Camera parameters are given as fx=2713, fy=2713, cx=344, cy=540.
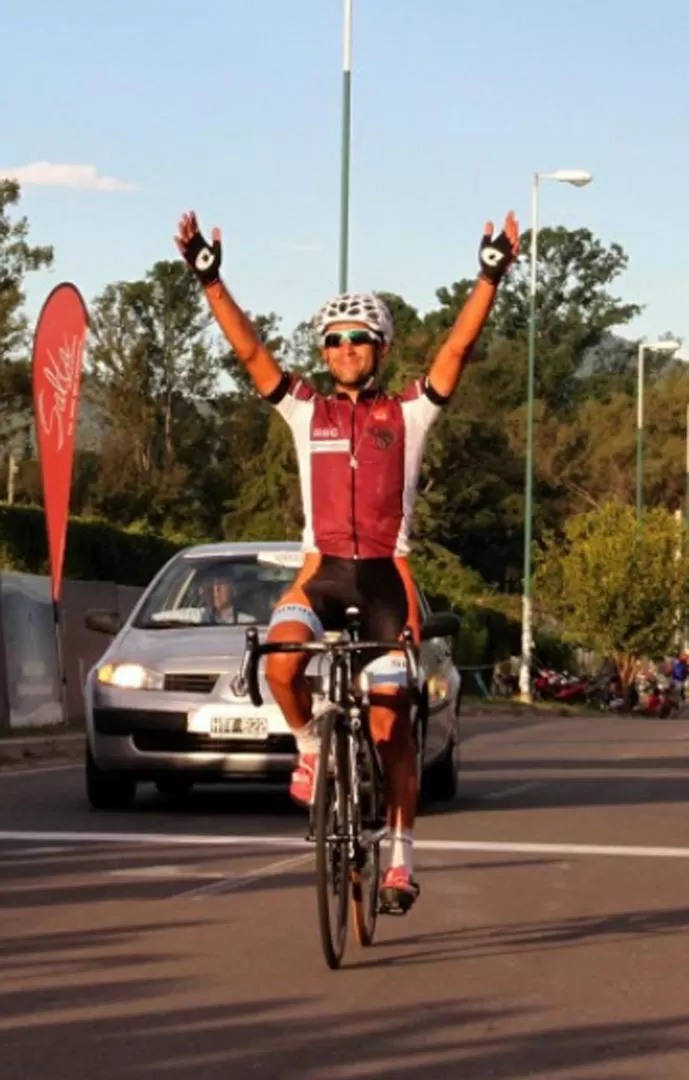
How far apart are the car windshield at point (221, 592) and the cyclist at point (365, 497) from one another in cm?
622

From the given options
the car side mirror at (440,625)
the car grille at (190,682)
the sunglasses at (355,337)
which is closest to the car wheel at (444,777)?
the car grille at (190,682)

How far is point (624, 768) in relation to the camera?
22219 mm

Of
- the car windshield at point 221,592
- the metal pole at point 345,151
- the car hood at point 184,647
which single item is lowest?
the car hood at point 184,647

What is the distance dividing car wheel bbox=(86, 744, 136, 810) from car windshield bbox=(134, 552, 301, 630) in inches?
39.0

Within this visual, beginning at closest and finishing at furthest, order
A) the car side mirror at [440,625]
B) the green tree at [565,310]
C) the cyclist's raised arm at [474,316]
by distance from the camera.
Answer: the cyclist's raised arm at [474,316], the car side mirror at [440,625], the green tree at [565,310]

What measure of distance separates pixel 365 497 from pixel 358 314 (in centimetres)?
62

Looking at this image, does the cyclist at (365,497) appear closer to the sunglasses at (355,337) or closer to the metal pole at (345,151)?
the sunglasses at (355,337)

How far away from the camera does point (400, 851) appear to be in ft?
30.1

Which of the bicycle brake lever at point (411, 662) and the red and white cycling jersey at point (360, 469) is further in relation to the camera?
the red and white cycling jersey at point (360, 469)

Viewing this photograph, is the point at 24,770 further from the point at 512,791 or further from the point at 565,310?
the point at 565,310

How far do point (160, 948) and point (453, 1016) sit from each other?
1.67m

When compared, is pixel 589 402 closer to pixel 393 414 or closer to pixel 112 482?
pixel 112 482

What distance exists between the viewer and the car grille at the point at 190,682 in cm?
1484

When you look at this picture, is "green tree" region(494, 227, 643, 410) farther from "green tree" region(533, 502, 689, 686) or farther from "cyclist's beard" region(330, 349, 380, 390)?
"cyclist's beard" region(330, 349, 380, 390)
